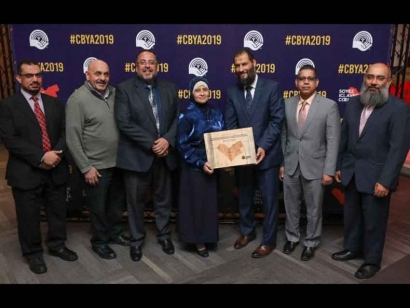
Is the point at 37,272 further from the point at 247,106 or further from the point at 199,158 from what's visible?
the point at 247,106

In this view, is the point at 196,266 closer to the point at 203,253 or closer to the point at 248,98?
the point at 203,253

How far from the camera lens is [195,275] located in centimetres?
287

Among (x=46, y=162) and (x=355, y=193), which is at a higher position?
(x=46, y=162)

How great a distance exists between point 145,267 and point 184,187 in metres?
0.73

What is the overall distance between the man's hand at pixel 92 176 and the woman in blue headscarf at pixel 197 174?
69 cm

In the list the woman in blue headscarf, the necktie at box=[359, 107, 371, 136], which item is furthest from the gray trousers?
the woman in blue headscarf

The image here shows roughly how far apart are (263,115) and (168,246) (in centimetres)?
141

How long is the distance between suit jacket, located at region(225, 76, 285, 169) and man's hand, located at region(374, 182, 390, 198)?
2.52 ft

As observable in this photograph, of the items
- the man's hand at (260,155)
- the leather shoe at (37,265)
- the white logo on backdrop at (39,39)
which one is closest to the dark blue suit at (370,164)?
the man's hand at (260,155)

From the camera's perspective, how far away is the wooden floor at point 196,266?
2.81m

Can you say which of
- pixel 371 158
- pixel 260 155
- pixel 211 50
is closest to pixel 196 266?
pixel 260 155

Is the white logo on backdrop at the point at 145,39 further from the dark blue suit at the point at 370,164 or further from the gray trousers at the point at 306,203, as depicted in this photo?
the dark blue suit at the point at 370,164

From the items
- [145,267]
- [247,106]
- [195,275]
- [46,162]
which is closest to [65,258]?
[145,267]
